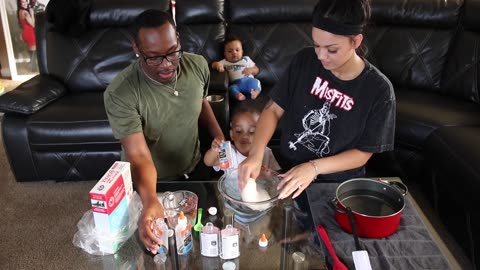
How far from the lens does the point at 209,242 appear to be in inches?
45.3

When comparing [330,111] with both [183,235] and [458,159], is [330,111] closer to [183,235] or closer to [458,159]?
[183,235]

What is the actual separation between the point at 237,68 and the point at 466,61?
1474 millimetres

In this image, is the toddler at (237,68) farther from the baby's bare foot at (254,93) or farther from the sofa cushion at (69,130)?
the sofa cushion at (69,130)

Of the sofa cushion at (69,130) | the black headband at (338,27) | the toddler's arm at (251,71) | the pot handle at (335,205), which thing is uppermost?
the black headband at (338,27)

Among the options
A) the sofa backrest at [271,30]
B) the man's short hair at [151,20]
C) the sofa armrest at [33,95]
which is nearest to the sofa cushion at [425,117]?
the sofa backrest at [271,30]

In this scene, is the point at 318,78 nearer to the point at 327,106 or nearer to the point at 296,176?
the point at 327,106

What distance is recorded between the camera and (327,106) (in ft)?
4.34

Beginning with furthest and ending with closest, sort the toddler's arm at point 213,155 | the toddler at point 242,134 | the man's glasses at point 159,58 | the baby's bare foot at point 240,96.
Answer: the baby's bare foot at point 240,96
the toddler at point 242,134
the toddler's arm at point 213,155
the man's glasses at point 159,58

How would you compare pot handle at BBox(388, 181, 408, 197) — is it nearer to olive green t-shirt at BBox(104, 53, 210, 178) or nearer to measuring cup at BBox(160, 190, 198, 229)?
measuring cup at BBox(160, 190, 198, 229)

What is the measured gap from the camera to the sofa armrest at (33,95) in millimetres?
2285

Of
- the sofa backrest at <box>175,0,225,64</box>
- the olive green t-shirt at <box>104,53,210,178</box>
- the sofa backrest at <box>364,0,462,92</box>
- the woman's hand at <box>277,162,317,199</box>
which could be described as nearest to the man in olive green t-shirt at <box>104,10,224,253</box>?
the olive green t-shirt at <box>104,53,210,178</box>

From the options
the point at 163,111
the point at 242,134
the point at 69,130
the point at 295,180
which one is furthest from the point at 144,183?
the point at 69,130

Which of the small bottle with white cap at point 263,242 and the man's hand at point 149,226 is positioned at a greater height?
the man's hand at point 149,226

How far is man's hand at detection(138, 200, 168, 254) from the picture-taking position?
43.1 inches
